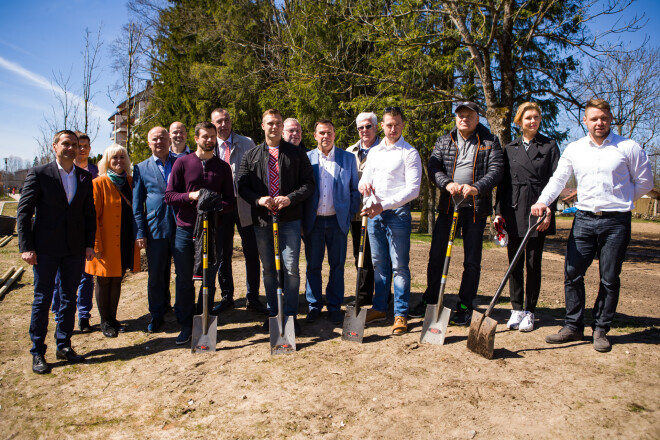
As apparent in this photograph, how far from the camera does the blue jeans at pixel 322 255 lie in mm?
4863

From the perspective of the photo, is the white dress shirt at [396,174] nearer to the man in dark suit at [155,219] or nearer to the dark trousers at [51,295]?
the man in dark suit at [155,219]

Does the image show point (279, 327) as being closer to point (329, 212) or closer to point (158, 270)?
point (329, 212)

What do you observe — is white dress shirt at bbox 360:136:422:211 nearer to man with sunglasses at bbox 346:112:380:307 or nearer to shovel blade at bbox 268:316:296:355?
man with sunglasses at bbox 346:112:380:307

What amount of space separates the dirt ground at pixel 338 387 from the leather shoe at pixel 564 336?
0.22 ft

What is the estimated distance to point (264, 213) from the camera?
4.48 m

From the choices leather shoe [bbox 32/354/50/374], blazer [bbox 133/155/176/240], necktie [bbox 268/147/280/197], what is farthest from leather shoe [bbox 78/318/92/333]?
necktie [bbox 268/147/280/197]

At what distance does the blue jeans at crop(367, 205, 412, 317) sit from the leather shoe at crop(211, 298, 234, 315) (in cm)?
210

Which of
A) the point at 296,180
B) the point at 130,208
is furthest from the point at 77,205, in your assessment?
the point at 296,180

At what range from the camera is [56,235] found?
3939 mm

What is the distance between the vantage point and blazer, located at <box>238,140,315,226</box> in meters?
4.46

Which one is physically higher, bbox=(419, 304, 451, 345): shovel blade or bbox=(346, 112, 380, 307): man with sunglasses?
bbox=(346, 112, 380, 307): man with sunglasses

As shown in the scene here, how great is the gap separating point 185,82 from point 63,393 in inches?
718

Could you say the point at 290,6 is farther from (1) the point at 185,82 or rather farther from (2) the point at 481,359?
(2) the point at 481,359

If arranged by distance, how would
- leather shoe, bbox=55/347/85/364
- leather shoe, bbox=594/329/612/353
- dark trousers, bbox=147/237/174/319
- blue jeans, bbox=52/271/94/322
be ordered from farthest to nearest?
blue jeans, bbox=52/271/94/322, dark trousers, bbox=147/237/174/319, leather shoe, bbox=55/347/85/364, leather shoe, bbox=594/329/612/353
